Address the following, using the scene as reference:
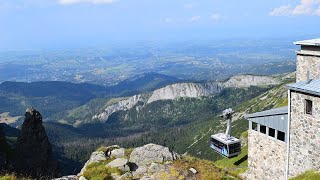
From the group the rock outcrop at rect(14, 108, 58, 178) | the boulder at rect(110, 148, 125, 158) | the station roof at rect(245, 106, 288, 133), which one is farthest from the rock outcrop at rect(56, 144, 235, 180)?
the rock outcrop at rect(14, 108, 58, 178)

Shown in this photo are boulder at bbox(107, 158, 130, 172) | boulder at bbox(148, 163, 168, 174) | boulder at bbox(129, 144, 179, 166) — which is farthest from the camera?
boulder at bbox(129, 144, 179, 166)

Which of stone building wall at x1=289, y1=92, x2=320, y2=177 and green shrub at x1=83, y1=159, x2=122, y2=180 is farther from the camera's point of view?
stone building wall at x1=289, y1=92, x2=320, y2=177

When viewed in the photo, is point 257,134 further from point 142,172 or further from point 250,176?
point 142,172

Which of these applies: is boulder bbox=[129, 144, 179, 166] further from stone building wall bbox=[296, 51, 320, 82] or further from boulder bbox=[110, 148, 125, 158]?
stone building wall bbox=[296, 51, 320, 82]

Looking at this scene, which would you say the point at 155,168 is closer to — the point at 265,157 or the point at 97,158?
the point at 97,158

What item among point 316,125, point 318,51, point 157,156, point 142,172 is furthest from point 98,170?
point 318,51

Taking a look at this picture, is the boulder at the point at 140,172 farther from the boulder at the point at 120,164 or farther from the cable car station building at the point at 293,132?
the cable car station building at the point at 293,132

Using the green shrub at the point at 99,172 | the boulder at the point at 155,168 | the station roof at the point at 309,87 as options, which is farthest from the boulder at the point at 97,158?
the station roof at the point at 309,87

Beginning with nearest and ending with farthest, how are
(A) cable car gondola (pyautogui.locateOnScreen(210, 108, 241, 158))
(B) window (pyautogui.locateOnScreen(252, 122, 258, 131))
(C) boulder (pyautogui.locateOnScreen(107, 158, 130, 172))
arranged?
(C) boulder (pyautogui.locateOnScreen(107, 158, 130, 172)) → (B) window (pyautogui.locateOnScreen(252, 122, 258, 131)) → (A) cable car gondola (pyautogui.locateOnScreen(210, 108, 241, 158))
